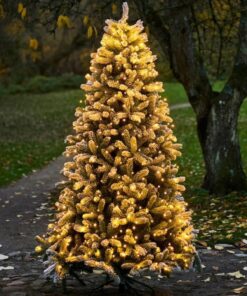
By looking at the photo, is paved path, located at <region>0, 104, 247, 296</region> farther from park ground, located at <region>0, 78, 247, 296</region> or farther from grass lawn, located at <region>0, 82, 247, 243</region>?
grass lawn, located at <region>0, 82, 247, 243</region>

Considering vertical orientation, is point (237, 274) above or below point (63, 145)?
above

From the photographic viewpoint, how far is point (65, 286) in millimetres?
7031

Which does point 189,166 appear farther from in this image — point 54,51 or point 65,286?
point 54,51

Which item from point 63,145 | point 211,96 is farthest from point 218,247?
point 63,145

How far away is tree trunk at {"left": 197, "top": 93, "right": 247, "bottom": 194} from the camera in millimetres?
13805

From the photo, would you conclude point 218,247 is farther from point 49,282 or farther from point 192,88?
point 192,88

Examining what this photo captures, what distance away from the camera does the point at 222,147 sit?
14.0 meters

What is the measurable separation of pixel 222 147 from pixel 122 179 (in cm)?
771

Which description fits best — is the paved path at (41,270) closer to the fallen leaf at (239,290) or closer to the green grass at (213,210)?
the fallen leaf at (239,290)

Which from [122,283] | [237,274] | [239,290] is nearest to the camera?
[122,283]

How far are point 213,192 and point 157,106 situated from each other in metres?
7.58

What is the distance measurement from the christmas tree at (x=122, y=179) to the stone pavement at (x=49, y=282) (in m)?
0.67

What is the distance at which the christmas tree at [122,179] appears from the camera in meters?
6.50

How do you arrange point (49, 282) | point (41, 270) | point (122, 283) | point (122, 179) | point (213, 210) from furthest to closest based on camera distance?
point (213, 210) < point (41, 270) < point (49, 282) < point (122, 283) < point (122, 179)
